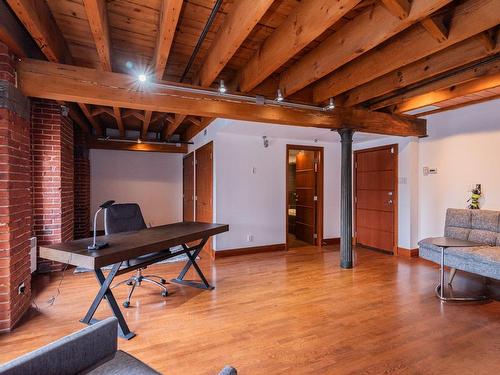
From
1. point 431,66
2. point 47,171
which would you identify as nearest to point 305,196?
point 431,66

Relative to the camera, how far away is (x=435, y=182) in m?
4.55

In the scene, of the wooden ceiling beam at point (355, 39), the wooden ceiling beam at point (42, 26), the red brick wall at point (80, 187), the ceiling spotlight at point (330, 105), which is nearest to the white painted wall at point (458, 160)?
the ceiling spotlight at point (330, 105)

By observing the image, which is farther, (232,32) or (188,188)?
(188,188)

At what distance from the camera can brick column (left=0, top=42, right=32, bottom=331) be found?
2242mm

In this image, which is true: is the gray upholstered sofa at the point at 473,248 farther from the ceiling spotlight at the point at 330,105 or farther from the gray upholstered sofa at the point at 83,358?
the gray upholstered sofa at the point at 83,358

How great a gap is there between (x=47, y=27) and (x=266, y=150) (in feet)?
11.7

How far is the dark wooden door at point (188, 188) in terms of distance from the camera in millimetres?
6465

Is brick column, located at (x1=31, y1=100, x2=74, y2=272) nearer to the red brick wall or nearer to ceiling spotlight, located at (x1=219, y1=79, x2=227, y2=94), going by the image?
the red brick wall

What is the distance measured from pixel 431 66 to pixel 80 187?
6.22 metres

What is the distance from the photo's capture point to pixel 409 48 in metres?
2.40

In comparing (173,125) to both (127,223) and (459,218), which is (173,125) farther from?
(459,218)

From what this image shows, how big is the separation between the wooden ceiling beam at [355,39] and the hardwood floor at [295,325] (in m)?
2.38

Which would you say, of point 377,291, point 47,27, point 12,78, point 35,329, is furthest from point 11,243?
point 377,291

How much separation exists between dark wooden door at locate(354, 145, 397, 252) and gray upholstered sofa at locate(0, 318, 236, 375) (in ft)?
15.9
